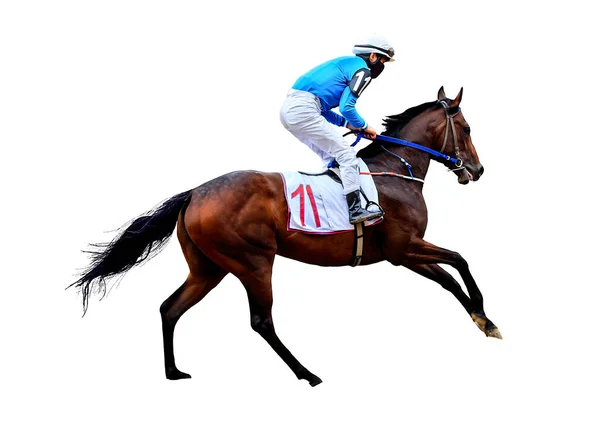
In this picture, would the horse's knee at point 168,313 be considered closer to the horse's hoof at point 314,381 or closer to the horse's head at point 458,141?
the horse's hoof at point 314,381

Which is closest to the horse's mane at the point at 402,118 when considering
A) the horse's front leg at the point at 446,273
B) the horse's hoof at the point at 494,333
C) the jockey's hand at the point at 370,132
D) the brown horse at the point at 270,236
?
the brown horse at the point at 270,236

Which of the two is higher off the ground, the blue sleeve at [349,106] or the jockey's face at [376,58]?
the jockey's face at [376,58]

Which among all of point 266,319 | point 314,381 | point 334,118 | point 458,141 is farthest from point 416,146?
point 314,381

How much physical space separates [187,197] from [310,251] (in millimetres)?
1309

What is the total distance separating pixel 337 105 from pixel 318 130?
39 centimetres

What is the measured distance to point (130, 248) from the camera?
320 inches

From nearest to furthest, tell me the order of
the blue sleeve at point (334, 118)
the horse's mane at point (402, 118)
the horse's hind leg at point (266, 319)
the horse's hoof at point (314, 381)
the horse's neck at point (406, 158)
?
the horse's hind leg at point (266, 319), the horse's hoof at point (314, 381), the horse's neck at point (406, 158), the blue sleeve at point (334, 118), the horse's mane at point (402, 118)

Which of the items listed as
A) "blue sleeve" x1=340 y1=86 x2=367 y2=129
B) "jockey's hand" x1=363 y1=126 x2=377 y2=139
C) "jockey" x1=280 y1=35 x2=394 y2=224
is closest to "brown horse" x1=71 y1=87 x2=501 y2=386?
"jockey's hand" x1=363 y1=126 x2=377 y2=139

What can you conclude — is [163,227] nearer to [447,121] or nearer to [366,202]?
[366,202]

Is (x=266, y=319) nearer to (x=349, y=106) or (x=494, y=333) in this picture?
(x=349, y=106)

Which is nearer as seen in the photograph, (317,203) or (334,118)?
(317,203)

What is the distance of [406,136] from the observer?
8625 millimetres

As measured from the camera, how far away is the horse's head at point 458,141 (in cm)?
862

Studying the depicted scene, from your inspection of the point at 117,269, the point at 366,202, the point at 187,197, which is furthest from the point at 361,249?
the point at 117,269
